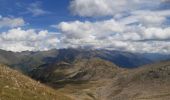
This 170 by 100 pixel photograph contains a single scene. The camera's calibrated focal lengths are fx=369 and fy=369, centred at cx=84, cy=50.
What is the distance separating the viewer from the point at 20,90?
161ft

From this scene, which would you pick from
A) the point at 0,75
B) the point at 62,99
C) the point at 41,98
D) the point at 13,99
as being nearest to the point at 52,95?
the point at 62,99

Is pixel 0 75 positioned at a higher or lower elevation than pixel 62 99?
higher

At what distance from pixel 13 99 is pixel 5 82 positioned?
1060 centimetres

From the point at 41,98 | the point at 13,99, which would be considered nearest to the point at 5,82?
the point at 41,98

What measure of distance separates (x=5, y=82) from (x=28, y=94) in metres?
5.04

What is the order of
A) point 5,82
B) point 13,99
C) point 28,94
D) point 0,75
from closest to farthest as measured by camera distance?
point 13,99 → point 28,94 → point 5,82 → point 0,75

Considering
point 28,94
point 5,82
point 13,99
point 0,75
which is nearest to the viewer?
point 13,99

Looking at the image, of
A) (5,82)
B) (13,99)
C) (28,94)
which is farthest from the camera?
(5,82)

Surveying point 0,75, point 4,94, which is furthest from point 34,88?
point 4,94

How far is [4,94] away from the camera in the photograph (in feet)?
141

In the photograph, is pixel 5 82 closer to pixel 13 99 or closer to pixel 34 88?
pixel 34 88

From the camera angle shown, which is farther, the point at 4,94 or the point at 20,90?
the point at 20,90

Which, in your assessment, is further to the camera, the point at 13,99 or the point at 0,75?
the point at 0,75

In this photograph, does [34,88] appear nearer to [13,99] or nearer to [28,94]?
[28,94]
